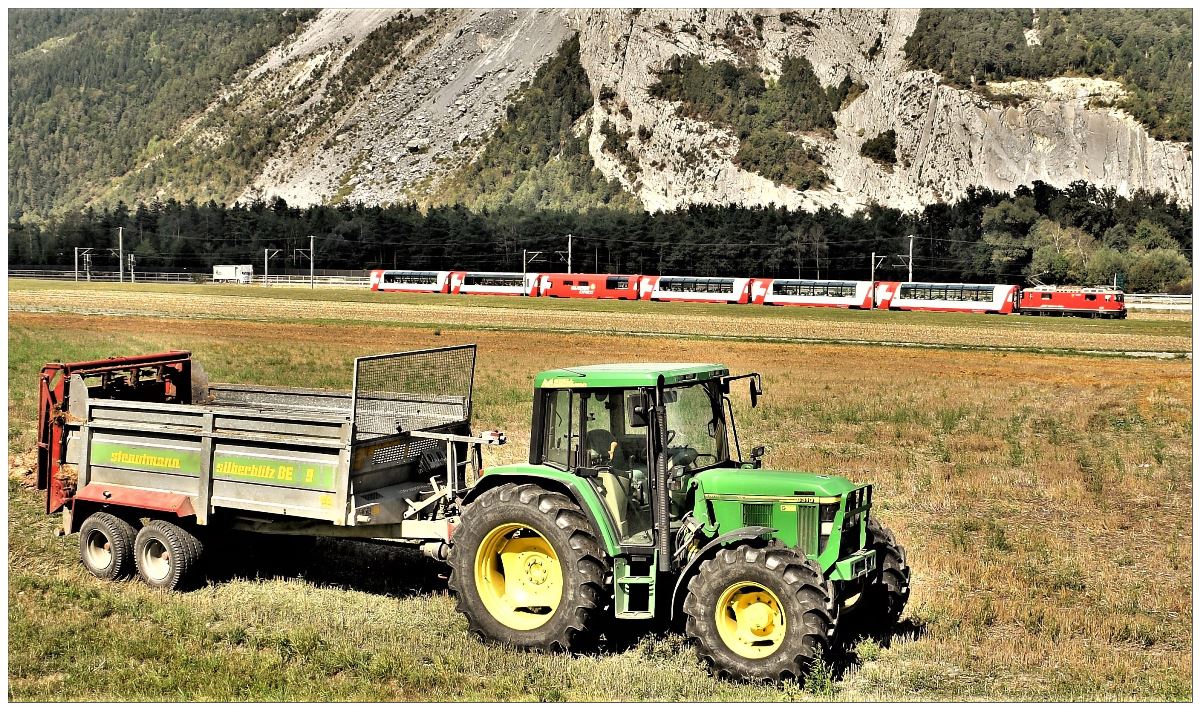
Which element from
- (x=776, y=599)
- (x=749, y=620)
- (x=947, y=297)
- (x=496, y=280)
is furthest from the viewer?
(x=496, y=280)

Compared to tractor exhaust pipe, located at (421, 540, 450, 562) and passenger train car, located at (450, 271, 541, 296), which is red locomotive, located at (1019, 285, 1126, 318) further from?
tractor exhaust pipe, located at (421, 540, 450, 562)

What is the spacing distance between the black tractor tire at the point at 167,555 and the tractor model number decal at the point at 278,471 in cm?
87

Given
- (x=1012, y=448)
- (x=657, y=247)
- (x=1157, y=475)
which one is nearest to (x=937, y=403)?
(x=1012, y=448)

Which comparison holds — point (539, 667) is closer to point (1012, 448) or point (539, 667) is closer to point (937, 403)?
point (1012, 448)

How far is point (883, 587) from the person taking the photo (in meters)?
9.97

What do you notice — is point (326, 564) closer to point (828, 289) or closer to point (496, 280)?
point (828, 289)

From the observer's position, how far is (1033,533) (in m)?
15.1

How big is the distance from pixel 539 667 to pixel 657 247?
400ft

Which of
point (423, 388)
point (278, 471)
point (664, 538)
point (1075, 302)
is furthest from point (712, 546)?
point (1075, 302)

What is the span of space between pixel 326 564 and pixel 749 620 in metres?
5.97

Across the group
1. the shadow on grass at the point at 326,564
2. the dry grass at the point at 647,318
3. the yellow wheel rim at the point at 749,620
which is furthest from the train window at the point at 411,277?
the yellow wheel rim at the point at 749,620

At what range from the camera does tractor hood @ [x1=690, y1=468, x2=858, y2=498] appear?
9.23 meters

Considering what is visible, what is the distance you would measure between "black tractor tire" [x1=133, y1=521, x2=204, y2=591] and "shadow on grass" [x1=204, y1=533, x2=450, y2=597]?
Result: 0.20 metres

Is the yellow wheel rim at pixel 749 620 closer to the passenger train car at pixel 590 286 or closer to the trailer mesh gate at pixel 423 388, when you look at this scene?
the trailer mesh gate at pixel 423 388
